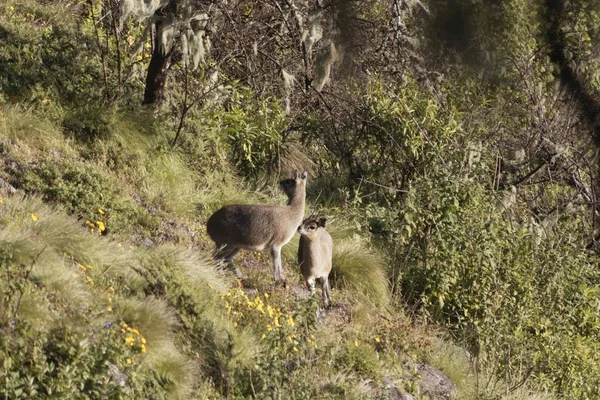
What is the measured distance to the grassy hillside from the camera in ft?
24.2

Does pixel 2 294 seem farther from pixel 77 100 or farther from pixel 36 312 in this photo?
pixel 77 100

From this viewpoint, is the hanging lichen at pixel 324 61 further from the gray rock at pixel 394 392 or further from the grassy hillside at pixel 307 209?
the gray rock at pixel 394 392

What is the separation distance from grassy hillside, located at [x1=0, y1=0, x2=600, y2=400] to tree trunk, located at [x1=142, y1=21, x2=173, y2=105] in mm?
175

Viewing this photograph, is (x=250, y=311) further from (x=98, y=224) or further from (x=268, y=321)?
(x=98, y=224)

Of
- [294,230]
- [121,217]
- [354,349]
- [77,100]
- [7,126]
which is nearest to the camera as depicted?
[354,349]

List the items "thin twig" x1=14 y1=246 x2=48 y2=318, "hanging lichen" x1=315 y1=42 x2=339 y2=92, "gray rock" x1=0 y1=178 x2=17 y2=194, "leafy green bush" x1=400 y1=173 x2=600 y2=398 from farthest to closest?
"leafy green bush" x1=400 y1=173 x2=600 y2=398 → "gray rock" x1=0 y1=178 x2=17 y2=194 → "thin twig" x1=14 y1=246 x2=48 y2=318 → "hanging lichen" x1=315 y1=42 x2=339 y2=92

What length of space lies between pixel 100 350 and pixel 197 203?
18.7ft

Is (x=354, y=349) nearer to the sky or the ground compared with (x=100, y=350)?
nearer to the ground

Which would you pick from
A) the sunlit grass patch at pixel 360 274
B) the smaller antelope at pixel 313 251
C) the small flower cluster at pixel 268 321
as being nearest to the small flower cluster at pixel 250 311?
the small flower cluster at pixel 268 321

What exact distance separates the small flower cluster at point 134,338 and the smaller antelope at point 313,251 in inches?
101

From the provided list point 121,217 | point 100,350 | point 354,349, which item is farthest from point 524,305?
point 100,350

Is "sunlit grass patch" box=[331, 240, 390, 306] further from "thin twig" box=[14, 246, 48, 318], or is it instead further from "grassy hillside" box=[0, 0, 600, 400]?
"thin twig" box=[14, 246, 48, 318]

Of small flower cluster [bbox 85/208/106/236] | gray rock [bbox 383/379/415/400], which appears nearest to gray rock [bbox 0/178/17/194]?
small flower cluster [bbox 85/208/106/236]

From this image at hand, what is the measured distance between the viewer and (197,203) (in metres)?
12.7
